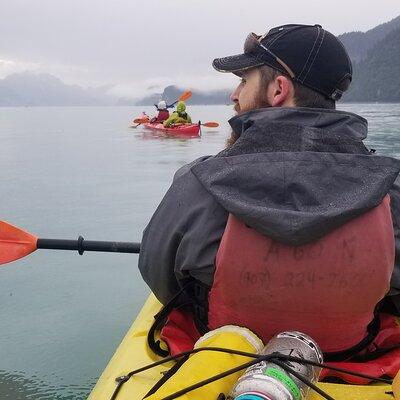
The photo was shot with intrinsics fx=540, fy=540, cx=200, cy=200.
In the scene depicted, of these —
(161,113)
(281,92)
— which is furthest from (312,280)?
(161,113)

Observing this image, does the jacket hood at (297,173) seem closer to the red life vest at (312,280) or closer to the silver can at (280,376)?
the red life vest at (312,280)

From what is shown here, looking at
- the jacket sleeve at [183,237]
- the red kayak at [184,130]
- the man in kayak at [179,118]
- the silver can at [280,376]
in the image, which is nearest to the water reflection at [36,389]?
the jacket sleeve at [183,237]

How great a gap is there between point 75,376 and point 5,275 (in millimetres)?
1510

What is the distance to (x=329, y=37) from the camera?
162cm

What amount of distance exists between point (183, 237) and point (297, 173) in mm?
366

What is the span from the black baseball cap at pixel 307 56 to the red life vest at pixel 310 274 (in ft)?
1.42

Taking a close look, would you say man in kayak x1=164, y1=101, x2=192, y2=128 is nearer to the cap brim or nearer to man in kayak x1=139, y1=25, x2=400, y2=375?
the cap brim

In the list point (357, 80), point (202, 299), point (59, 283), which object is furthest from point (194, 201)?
point (357, 80)

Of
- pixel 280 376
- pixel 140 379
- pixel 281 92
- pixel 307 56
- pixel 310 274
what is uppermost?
pixel 307 56

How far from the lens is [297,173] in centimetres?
135

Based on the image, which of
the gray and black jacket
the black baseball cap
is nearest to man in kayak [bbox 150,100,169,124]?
the black baseball cap

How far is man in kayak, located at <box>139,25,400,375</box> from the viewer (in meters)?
1.34

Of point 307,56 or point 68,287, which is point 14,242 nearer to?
point 68,287

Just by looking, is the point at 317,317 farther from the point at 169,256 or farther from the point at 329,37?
the point at 329,37
